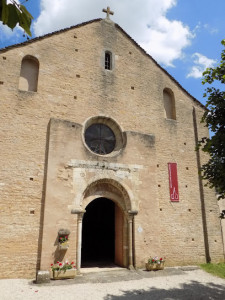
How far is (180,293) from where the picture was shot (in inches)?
258

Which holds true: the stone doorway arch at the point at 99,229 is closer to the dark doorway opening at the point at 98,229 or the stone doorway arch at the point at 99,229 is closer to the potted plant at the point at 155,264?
the dark doorway opening at the point at 98,229

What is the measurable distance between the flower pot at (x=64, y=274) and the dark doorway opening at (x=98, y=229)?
5.33 meters

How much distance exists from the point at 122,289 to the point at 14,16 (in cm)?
715

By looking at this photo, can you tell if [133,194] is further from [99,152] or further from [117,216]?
[99,152]

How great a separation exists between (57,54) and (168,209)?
8.34m

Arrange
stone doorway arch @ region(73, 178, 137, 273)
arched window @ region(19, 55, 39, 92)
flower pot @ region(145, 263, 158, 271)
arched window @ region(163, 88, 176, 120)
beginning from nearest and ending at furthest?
1. flower pot @ region(145, 263, 158, 271)
2. stone doorway arch @ region(73, 178, 137, 273)
3. arched window @ region(19, 55, 39, 92)
4. arched window @ region(163, 88, 176, 120)

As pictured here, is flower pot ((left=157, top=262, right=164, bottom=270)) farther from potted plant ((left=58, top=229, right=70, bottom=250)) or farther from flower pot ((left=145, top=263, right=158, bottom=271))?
potted plant ((left=58, top=229, right=70, bottom=250))

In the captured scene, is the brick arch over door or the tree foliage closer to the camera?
the tree foliage

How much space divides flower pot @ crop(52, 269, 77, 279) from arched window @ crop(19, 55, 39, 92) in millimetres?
6916

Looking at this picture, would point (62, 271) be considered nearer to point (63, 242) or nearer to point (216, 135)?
point (63, 242)

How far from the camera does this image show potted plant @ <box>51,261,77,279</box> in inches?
297

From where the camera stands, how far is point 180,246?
33.1 ft

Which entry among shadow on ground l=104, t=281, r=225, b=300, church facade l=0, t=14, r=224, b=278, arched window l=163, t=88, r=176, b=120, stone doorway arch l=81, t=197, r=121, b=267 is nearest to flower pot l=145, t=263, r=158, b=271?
church facade l=0, t=14, r=224, b=278

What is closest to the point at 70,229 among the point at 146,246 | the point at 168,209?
the point at 146,246
